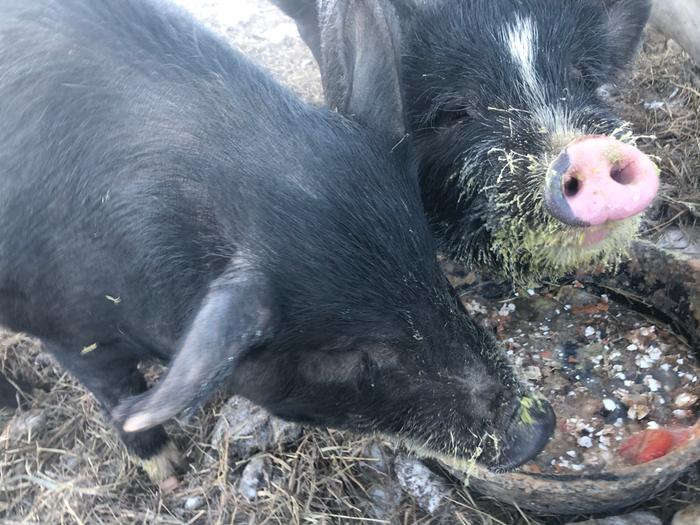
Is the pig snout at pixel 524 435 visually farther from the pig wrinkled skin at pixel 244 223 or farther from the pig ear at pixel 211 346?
the pig ear at pixel 211 346

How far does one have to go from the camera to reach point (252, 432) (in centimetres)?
325

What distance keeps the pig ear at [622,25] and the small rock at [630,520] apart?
74.3 inches

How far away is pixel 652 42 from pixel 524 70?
2521 mm

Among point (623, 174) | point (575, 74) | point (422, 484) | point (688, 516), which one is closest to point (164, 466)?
point (422, 484)

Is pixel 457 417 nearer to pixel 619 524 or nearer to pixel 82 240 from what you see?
pixel 619 524

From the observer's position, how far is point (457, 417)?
7.38 feet

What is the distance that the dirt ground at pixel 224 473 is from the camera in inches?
116

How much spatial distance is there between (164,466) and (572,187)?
2.17 metres

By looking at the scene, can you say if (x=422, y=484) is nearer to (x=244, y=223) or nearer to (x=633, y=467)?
(x=633, y=467)

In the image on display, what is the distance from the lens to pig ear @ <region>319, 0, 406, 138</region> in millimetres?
2371

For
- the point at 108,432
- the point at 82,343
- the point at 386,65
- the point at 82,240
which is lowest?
the point at 108,432

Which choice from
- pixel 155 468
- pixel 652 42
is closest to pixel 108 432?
pixel 155 468

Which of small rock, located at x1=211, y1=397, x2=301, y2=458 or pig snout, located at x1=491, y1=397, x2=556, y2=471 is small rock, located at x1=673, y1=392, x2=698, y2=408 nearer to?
pig snout, located at x1=491, y1=397, x2=556, y2=471

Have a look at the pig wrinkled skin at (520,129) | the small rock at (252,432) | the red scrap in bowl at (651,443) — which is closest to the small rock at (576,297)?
the pig wrinkled skin at (520,129)
